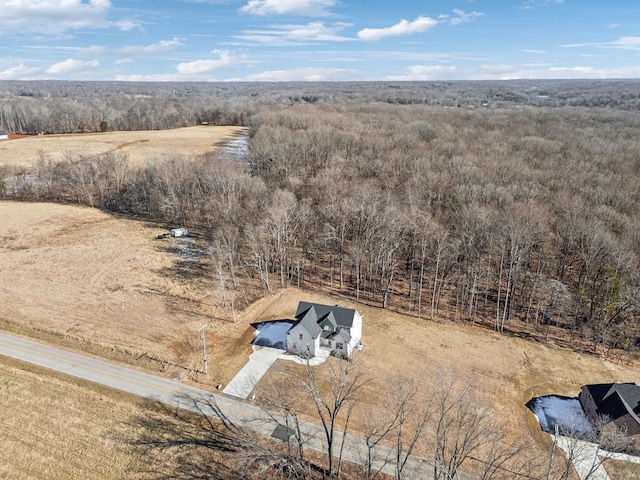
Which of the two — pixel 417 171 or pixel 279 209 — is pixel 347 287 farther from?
pixel 417 171

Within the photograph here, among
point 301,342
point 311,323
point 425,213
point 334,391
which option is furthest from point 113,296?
point 425,213

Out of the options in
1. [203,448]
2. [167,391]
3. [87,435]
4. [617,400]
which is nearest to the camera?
[203,448]

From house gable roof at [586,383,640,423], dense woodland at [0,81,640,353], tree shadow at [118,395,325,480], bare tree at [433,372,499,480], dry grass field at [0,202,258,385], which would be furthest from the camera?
dense woodland at [0,81,640,353]

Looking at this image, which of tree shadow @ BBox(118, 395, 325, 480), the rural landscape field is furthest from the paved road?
the rural landscape field

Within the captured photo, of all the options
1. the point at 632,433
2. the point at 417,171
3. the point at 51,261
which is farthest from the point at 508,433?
the point at 51,261

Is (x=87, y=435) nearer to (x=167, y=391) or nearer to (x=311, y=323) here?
(x=167, y=391)

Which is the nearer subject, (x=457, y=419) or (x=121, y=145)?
(x=457, y=419)

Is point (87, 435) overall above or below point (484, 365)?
above

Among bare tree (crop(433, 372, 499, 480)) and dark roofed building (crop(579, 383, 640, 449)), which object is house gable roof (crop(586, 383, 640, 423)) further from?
bare tree (crop(433, 372, 499, 480))
